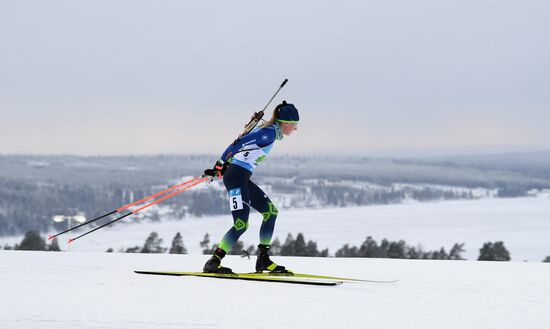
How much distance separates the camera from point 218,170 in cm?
835

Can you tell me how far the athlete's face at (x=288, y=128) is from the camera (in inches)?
327

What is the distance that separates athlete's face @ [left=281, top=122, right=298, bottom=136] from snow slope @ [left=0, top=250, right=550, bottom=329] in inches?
70.0

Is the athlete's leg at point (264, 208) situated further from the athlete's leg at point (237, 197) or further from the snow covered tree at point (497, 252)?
the snow covered tree at point (497, 252)

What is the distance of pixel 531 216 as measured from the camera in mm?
177875

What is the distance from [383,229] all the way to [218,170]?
473ft

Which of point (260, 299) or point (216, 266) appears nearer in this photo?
point (260, 299)

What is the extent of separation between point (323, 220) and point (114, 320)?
16147 cm

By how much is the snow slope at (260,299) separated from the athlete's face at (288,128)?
1778mm

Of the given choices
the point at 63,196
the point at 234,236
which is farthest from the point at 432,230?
the point at 234,236

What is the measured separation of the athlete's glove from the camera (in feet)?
27.2

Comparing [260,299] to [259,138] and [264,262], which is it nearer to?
[264,262]

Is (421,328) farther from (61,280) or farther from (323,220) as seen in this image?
(323,220)

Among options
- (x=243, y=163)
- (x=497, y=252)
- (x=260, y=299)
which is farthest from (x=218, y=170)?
(x=497, y=252)

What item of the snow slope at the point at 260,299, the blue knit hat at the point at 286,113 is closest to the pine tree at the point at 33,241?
the snow slope at the point at 260,299
